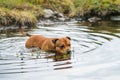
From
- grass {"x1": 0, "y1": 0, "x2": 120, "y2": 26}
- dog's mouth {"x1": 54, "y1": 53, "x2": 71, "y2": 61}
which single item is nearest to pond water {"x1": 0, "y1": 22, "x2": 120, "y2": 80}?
dog's mouth {"x1": 54, "y1": 53, "x2": 71, "y2": 61}

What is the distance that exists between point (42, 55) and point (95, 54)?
1.55 m

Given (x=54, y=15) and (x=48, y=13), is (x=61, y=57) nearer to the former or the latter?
(x=48, y=13)

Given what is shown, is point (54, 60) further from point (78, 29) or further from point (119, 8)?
point (119, 8)

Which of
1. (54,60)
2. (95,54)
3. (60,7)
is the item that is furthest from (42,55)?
(60,7)

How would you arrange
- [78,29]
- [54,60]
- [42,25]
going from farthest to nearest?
[42,25] < [78,29] < [54,60]

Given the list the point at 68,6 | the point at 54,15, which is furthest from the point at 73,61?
the point at 68,6

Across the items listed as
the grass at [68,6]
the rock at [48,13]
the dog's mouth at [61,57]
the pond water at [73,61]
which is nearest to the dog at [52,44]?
the dog's mouth at [61,57]

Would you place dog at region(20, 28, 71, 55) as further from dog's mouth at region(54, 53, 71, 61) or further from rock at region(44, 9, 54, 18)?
rock at region(44, 9, 54, 18)

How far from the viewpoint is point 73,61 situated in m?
11.4

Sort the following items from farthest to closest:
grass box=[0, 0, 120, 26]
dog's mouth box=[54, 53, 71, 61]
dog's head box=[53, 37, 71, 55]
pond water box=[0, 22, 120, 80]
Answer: grass box=[0, 0, 120, 26] → dog's head box=[53, 37, 71, 55] → dog's mouth box=[54, 53, 71, 61] → pond water box=[0, 22, 120, 80]

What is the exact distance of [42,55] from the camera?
12188mm

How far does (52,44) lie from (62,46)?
0.44 metres

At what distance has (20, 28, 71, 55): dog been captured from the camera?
41.0 feet

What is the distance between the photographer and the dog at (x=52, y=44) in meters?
12.5
